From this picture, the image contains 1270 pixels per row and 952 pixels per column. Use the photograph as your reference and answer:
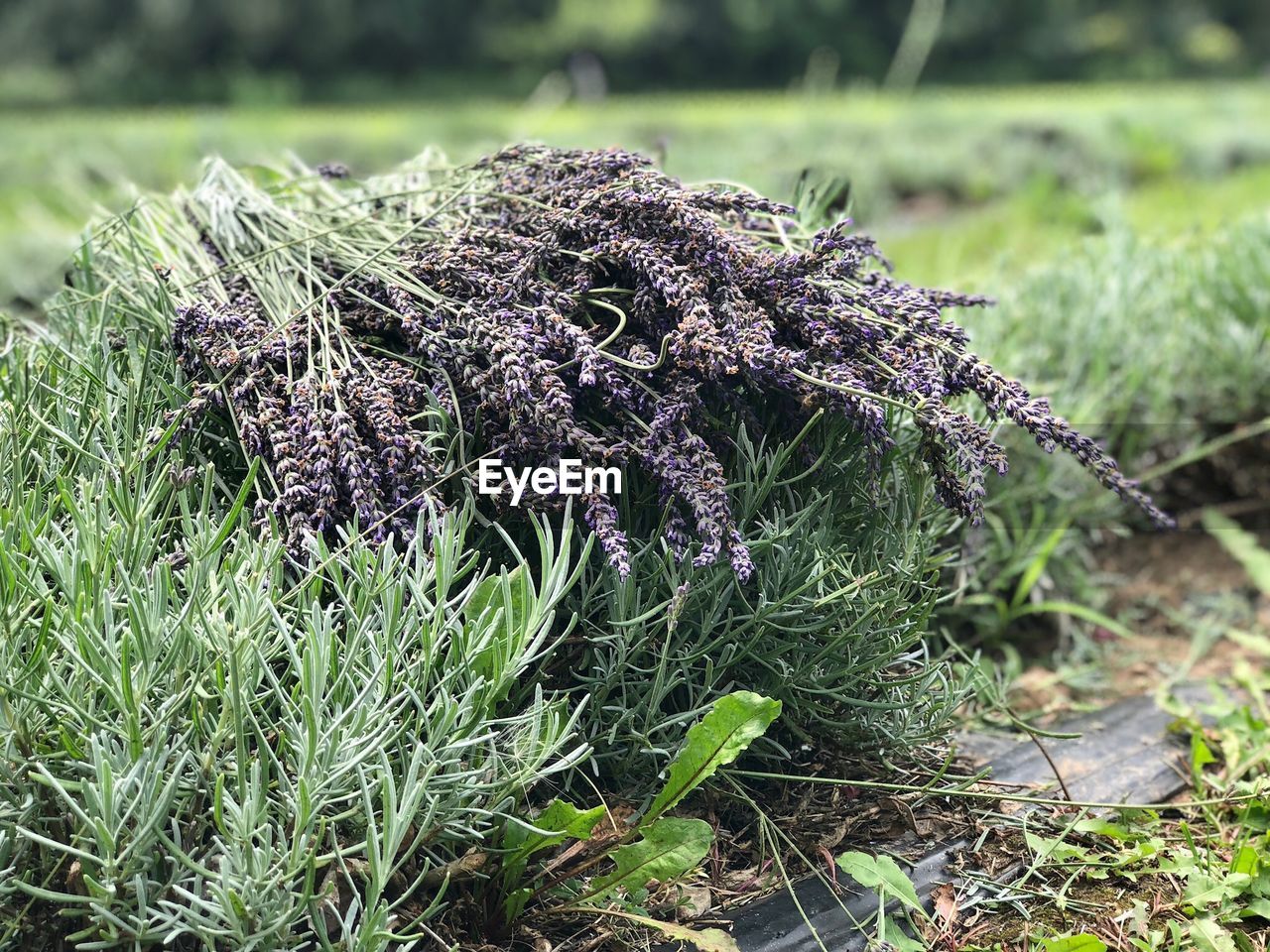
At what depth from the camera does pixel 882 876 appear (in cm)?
147

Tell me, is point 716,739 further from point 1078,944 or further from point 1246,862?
point 1246,862

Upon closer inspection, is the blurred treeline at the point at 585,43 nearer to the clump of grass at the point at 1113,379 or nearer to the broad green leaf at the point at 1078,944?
the clump of grass at the point at 1113,379

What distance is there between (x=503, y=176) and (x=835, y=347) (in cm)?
70

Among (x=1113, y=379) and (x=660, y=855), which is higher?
(x=1113, y=379)

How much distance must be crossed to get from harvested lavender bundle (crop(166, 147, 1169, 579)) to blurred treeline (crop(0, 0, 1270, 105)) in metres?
19.3

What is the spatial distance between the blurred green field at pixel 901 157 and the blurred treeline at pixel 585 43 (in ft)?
27.1

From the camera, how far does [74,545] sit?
131 cm

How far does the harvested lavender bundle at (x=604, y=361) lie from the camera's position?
142cm

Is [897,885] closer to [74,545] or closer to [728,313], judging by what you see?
[728,313]

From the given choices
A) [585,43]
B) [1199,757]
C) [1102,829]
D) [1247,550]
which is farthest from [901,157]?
[585,43]

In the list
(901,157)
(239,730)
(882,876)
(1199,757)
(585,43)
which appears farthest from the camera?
(585,43)

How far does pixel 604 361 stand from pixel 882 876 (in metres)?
0.76

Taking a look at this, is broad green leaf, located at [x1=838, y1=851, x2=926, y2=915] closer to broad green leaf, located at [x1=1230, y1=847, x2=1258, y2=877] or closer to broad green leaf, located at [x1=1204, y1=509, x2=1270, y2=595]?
broad green leaf, located at [x1=1230, y1=847, x2=1258, y2=877]

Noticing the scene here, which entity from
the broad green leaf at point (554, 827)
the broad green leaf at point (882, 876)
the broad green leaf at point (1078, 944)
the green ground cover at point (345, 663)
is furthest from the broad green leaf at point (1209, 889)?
the broad green leaf at point (554, 827)
